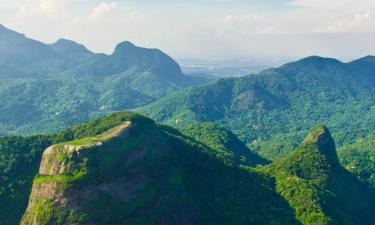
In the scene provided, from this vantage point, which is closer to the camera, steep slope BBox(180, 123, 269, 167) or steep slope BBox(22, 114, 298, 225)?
steep slope BBox(22, 114, 298, 225)

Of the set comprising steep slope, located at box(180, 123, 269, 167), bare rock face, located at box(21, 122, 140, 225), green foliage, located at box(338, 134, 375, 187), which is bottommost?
green foliage, located at box(338, 134, 375, 187)

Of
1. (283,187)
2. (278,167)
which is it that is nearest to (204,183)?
(283,187)

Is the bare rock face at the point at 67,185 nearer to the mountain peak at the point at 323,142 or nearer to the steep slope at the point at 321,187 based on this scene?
the steep slope at the point at 321,187

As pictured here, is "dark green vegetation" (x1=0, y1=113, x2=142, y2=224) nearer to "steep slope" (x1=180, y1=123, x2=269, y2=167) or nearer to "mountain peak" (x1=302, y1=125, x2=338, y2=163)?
"steep slope" (x1=180, y1=123, x2=269, y2=167)

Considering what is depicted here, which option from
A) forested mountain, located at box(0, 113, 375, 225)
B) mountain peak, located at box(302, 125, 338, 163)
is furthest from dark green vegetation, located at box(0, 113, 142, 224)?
mountain peak, located at box(302, 125, 338, 163)

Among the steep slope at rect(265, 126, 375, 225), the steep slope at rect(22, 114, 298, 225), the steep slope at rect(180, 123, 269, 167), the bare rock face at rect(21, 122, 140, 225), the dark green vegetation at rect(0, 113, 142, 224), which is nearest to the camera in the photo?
the bare rock face at rect(21, 122, 140, 225)

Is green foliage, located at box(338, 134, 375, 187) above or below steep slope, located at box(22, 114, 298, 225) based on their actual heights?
below

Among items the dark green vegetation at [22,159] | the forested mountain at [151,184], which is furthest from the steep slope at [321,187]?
the dark green vegetation at [22,159]
